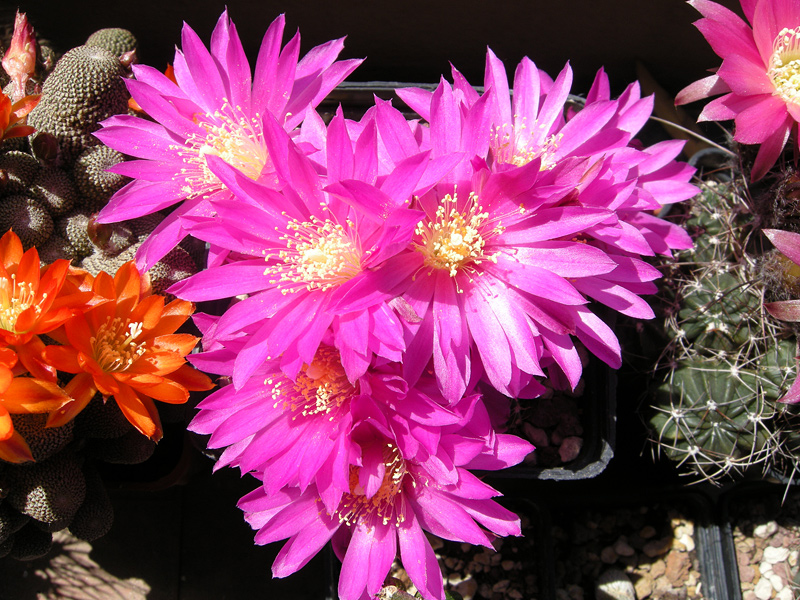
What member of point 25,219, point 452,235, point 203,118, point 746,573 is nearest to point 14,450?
point 25,219

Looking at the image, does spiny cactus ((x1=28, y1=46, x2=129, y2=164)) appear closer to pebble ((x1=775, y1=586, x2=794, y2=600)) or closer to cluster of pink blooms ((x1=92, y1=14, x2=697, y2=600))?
cluster of pink blooms ((x1=92, y1=14, x2=697, y2=600))

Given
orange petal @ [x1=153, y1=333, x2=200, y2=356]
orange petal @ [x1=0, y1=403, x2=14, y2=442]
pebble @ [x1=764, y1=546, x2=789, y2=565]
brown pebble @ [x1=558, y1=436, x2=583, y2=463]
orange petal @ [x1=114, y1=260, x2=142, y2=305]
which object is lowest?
pebble @ [x1=764, y1=546, x2=789, y2=565]

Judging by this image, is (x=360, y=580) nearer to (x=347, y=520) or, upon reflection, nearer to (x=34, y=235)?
(x=347, y=520)

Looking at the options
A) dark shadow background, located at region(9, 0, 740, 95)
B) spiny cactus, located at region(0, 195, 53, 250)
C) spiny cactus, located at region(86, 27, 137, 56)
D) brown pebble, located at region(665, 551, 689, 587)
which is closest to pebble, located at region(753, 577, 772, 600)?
brown pebble, located at region(665, 551, 689, 587)

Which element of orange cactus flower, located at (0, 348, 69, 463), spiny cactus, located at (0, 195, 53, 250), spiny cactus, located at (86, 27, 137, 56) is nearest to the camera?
orange cactus flower, located at (0, 348, 69, 463)

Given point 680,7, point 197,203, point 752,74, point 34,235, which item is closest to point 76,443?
point 34,235

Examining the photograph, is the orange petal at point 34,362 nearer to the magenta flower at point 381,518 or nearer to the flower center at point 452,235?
the magenta flower at point 381,518
